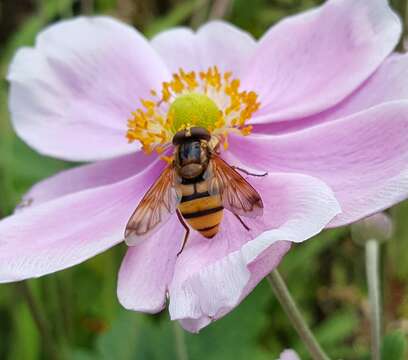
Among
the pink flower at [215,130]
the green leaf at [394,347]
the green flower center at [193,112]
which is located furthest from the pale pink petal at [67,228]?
the green leaf at [394,347]

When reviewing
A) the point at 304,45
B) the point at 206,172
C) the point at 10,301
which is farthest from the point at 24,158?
the point at 206,172

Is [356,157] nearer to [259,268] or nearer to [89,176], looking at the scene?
[259,268]

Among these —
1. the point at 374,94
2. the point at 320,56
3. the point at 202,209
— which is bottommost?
the point at 202,209

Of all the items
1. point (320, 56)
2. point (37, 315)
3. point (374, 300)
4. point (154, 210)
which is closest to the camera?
point (154, 210)

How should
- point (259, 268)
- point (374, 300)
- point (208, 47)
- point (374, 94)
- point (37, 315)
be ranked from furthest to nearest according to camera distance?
point (208, 47)
point (37, 315)
point (374, 94)
point (374, 300)
point (259, 268)

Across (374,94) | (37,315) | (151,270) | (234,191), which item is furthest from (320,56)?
(37,315)

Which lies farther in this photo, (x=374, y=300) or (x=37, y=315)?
(x=37, y=315)
